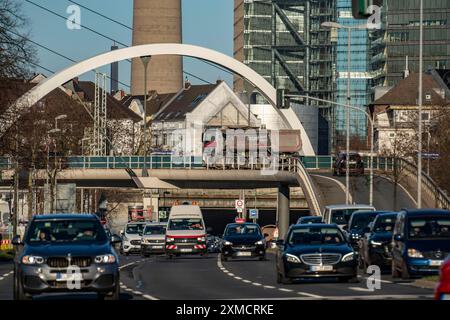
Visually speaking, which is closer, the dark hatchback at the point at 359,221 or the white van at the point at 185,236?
the dark hatchback at the point at 359,221

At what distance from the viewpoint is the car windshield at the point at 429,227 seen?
3381 centimetres

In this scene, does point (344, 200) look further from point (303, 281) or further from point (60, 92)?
point (60, 92)

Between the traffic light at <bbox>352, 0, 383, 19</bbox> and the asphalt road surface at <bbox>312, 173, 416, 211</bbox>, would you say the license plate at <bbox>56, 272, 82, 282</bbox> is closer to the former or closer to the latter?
the traffic light at <bbox>352, 0, 383, 19</bbox>

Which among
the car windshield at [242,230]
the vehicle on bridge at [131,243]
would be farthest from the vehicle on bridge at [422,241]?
the vehicle on bridge at [131,243]

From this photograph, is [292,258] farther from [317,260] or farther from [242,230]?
[242,230]

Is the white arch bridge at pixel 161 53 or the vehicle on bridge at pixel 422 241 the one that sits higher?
the white arch bridge at pixel 161 53

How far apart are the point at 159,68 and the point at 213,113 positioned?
8948 mm

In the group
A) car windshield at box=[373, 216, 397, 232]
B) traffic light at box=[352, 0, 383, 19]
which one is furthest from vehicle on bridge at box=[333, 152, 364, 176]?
traffic light at box=[352, 0, 383, 19]

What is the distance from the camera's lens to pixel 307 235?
3503cm

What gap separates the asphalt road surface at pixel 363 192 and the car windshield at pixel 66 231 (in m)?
55.4

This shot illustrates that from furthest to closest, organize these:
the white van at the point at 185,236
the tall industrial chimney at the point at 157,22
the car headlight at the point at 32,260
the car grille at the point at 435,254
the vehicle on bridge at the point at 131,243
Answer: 1. the tall industrial chimney at the point at 157,22
2. the vehicle on bridge at the point at 131,243
3. the white van at the point at 185,236
4. the car grille at the point at 435,254
5. the car headlight at the point at 32,260

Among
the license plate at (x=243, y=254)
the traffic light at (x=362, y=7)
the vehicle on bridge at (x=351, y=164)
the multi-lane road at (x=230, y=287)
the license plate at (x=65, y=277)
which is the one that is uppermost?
the traffic light at (x=362, y=7)

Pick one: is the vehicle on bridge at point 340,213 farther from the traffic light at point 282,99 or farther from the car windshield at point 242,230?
the traffic light at point 282,99

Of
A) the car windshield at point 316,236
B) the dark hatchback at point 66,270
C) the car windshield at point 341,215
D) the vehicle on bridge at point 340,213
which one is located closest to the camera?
the dark hatchback at point 66,270
